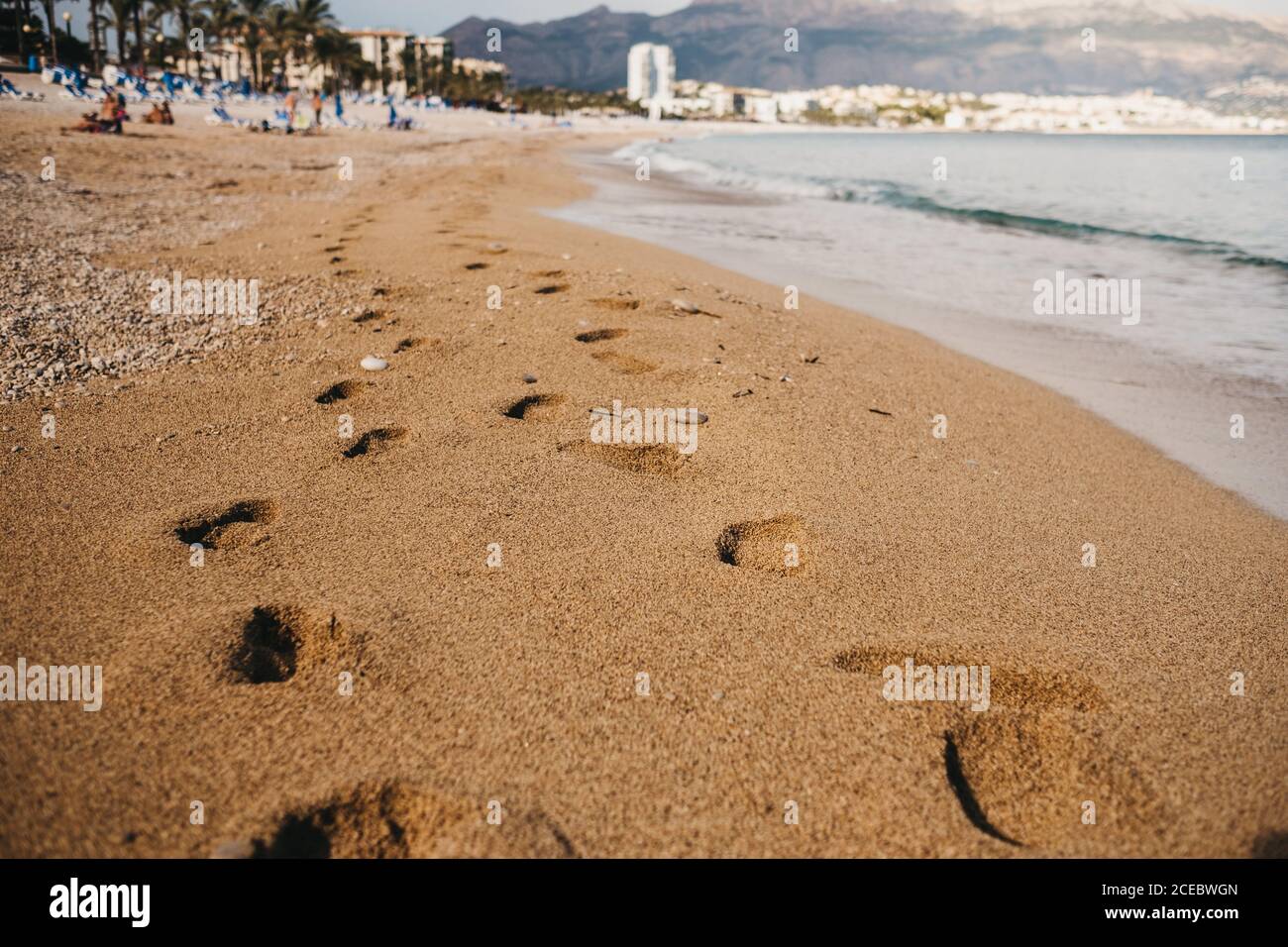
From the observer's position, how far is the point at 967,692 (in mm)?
2066

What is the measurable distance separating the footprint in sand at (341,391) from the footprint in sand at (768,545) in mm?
2207

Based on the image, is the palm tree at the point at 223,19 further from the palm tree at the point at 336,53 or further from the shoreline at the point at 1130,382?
the shoreline at the point at 1130,382

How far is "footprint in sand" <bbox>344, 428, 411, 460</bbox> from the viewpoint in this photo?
3256 mm

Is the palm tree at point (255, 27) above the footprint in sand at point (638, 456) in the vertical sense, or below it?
above

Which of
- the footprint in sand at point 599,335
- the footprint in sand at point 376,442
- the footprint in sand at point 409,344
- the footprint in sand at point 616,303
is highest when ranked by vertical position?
the footprint in sand at point 616,303

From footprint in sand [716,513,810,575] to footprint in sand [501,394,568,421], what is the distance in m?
1.29

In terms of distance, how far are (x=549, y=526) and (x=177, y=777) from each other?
1.39 meters

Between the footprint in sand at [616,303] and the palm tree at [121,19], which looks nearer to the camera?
the footprint in sand at [616,303]

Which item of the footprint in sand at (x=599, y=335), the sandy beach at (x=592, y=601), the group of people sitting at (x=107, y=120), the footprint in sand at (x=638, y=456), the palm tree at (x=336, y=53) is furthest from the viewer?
the palm tree at (x=336, y=53)

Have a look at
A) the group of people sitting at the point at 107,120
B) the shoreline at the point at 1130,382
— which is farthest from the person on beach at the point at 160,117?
the shoreline at the point at 1130,382

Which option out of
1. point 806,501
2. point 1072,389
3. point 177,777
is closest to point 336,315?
point 806,501

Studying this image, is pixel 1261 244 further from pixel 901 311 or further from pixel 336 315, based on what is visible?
pixel 336 315

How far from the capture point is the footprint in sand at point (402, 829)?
1.54m

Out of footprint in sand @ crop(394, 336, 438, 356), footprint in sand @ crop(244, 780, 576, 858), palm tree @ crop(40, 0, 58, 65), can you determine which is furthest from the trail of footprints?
palm tree @ crop(40, 0, 58, 65)
